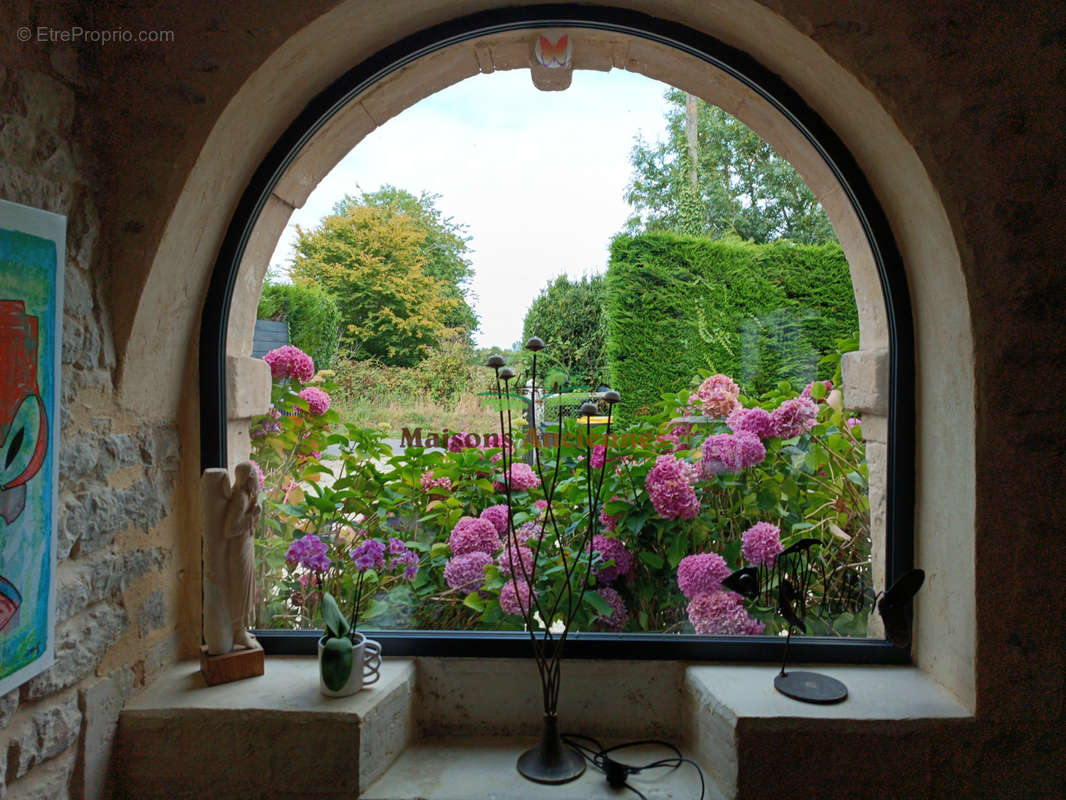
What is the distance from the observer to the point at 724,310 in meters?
2.02

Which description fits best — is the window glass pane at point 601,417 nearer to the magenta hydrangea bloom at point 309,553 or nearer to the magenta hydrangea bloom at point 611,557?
the magenta hydrangea bloom at point 611,557

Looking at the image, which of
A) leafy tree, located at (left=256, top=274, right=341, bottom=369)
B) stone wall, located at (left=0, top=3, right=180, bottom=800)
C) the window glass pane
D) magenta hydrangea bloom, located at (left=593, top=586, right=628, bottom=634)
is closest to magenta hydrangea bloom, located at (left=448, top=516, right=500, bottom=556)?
the window glass pane

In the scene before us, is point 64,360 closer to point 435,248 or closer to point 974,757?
point 435,248

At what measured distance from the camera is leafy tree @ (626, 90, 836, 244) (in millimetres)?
1995

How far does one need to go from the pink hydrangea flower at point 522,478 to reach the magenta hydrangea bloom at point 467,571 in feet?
0.75

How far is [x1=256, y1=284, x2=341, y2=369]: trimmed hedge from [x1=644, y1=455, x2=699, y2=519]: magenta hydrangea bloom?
1.06 meters

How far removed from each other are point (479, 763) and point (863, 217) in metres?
1.77

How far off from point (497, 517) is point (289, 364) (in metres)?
0.81

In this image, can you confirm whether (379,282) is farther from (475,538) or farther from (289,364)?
(475,538)

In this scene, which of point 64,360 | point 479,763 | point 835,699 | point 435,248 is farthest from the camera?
point 435,248

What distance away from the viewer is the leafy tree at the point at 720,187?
2.00 meters

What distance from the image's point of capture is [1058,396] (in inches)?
56.1

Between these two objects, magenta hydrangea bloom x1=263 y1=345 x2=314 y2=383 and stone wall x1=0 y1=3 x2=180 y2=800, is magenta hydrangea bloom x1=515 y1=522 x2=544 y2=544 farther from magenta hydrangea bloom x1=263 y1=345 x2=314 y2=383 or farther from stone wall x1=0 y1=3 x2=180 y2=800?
stone wall x1=0 y1=3 x2=180 y2=800

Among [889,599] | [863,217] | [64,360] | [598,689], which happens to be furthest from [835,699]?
[64,360]
